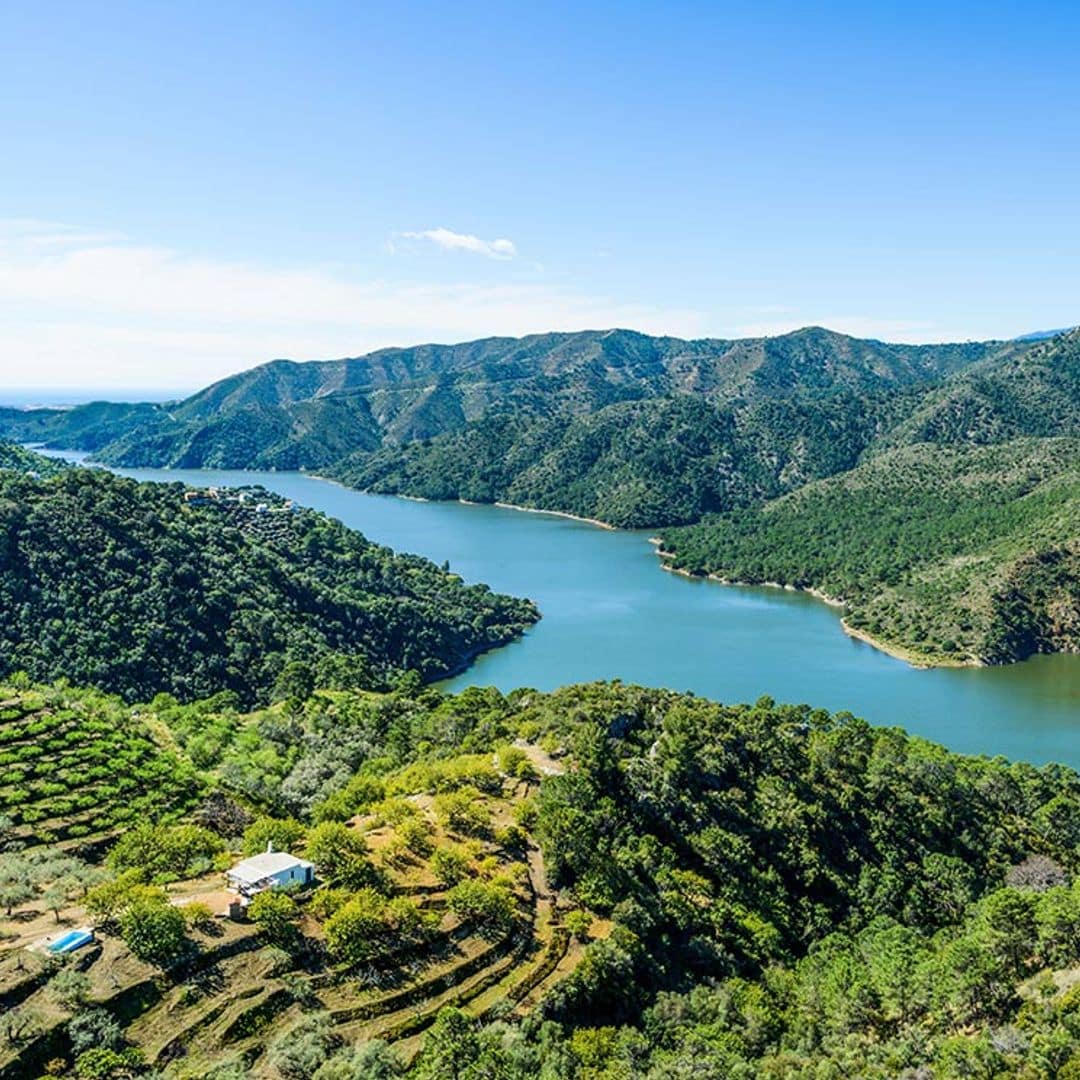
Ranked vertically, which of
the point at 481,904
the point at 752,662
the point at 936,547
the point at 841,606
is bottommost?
the point at 752,662

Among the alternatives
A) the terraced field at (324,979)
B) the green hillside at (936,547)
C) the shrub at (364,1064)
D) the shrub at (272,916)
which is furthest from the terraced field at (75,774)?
the green hillside at (936,547)

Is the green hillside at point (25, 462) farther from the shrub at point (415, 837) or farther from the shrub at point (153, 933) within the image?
the shrub at point (153, 933)

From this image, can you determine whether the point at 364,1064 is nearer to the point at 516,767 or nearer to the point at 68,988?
the point at 68,988

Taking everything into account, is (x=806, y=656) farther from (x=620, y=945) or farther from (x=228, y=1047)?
(x=228, y=1047)

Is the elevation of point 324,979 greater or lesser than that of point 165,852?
lesser

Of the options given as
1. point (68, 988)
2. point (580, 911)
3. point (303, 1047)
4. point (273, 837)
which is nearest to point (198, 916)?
point (68, 988)

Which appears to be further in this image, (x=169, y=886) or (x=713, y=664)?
(x=713, y=664)

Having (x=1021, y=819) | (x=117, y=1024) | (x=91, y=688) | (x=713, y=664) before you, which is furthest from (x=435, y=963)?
(x=713, y=664)
